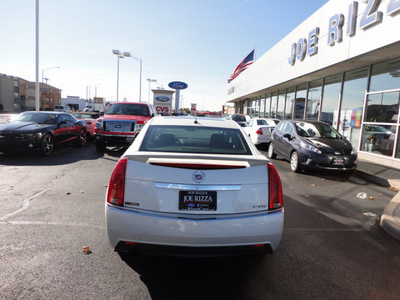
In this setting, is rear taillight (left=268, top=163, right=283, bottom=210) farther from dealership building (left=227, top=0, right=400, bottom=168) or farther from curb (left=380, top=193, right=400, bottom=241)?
dealership building (left=227, top=0, right=400, bottom=168)

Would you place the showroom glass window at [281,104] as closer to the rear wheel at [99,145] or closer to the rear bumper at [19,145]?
the rear wheel at [99,145]

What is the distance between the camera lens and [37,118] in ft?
35.6

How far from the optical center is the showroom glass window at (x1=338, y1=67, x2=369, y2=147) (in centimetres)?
1239

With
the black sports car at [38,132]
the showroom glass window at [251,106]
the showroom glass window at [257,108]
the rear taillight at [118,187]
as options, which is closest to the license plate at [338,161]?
the rear taillight at [118,187]

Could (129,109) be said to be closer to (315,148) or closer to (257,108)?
(315,148)

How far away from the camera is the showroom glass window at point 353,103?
1239 cm

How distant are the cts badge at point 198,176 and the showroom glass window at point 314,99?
15.4 meters

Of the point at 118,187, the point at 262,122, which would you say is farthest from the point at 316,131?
the point at 118,187

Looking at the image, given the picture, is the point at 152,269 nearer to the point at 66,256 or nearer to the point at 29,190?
the point at 66,256

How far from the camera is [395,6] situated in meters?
8.48

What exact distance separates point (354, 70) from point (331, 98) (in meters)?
2.11

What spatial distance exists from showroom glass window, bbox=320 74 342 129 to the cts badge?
13.7 metres

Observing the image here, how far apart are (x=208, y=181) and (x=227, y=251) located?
2.13ft

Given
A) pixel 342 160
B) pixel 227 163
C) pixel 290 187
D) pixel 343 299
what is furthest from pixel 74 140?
pixel 343 299
